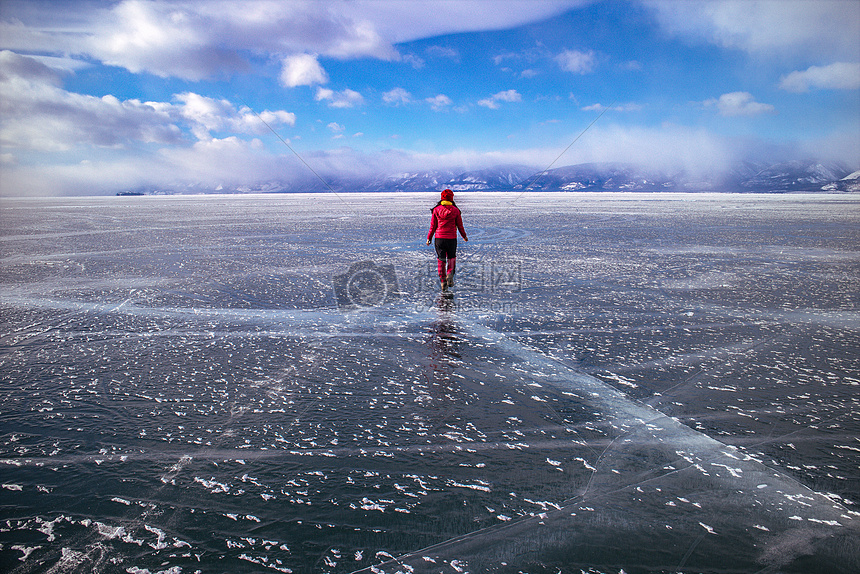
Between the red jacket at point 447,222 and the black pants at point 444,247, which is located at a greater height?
the red jacket at point 447,222

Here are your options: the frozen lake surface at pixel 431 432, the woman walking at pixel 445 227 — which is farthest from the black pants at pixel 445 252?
the frozen lake surface at pixel 431 432

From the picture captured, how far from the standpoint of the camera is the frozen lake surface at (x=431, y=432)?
92.0 inches

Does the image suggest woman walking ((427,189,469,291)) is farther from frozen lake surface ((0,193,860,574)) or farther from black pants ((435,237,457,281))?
frozen lake surface ((0,193,860,574))

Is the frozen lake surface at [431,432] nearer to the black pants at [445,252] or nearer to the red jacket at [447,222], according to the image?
the black pants at [445,252]

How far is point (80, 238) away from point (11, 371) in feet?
49.7

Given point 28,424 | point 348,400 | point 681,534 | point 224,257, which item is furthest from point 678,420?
point 224,257

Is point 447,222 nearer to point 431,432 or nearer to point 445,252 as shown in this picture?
point 445,252

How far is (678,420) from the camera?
3549 millimetres

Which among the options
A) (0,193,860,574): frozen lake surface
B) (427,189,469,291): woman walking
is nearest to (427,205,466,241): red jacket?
(427,189,469,291): woman walking

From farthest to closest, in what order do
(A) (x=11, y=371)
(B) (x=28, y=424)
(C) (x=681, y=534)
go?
(A) (x=11, y=371)
(B) (x=28, y=424)
(C) (x=681, y=534)

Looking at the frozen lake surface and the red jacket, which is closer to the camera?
the frozen lake surface

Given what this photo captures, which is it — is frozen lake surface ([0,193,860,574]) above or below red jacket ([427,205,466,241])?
below

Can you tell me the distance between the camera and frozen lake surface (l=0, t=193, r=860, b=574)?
2336 mm

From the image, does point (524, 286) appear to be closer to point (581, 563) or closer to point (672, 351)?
point (672, 351)
